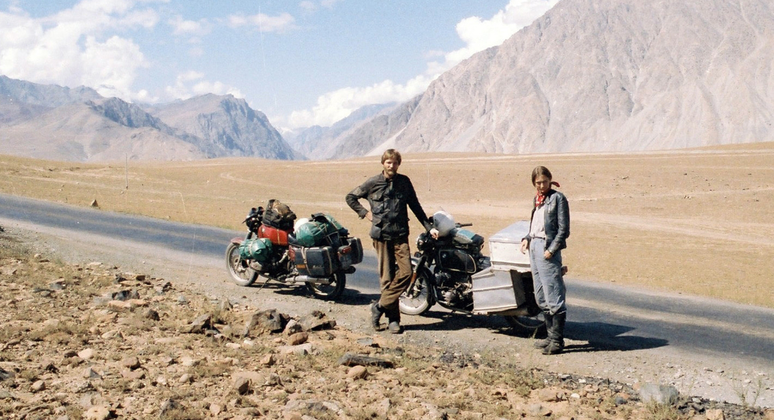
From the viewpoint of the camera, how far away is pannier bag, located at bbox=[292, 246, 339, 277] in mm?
9680

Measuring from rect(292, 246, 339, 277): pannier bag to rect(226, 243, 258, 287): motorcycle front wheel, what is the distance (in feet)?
4.60

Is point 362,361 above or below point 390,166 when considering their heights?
below

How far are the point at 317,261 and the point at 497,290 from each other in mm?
2982

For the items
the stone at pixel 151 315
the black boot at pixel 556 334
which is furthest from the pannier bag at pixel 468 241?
the stone at pixel 151 315

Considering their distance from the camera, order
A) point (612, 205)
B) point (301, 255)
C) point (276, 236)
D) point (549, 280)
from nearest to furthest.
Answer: point (549, 280) < point (301, 255) < point (276, 236) < point (612, 205)

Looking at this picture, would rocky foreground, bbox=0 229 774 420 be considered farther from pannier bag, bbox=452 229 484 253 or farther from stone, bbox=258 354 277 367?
pannier bag, bbox=452 229 484 253

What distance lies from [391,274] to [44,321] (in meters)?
4.25

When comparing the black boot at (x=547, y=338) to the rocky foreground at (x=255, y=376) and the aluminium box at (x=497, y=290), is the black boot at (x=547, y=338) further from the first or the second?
the rocky foreground at (x=255, y=376)

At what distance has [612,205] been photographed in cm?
3628

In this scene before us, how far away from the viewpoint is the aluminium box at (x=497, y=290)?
7.98 metres

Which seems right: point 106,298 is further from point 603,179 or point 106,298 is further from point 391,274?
point 603,179

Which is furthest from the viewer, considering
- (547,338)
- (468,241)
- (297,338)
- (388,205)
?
(468,241)

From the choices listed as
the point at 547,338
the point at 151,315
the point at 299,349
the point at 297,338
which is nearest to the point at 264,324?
the point at 297,338

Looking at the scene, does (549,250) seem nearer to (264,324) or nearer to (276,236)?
(264,324)
